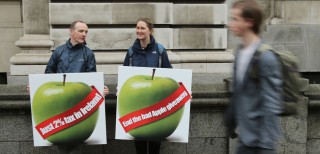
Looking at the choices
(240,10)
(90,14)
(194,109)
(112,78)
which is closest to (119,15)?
(90,14)

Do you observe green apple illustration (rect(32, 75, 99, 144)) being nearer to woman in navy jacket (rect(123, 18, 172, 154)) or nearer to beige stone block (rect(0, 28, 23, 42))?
woman in navy jacket (rect(123, 18, 172, 154))

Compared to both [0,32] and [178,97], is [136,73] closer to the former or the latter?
[178,97]

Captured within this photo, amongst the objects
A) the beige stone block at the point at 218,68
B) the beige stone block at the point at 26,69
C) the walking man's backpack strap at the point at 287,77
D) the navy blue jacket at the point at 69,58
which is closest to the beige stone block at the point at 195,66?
the beige stone block at the point at 218,68

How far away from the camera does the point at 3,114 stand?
5.62m

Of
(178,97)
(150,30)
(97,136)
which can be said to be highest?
(150,30)

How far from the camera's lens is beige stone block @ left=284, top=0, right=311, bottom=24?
898 cm

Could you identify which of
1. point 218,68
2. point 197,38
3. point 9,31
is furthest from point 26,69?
point 218,68

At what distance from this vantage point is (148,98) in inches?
187

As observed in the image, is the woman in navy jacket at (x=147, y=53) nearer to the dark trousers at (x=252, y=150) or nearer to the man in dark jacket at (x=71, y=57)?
the man in dark jacket at (x=71, y=57)

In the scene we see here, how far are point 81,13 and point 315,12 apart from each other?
5150 millimetres

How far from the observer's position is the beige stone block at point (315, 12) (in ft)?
29.6

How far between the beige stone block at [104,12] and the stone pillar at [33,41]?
0.33 meters

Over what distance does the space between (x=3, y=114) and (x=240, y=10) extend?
3893mm

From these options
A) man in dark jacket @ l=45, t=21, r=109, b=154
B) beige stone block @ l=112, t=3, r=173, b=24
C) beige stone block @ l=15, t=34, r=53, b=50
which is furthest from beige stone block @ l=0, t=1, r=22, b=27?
Answer: man in dark jacket @ l=45, t=21, r=109, b=154
